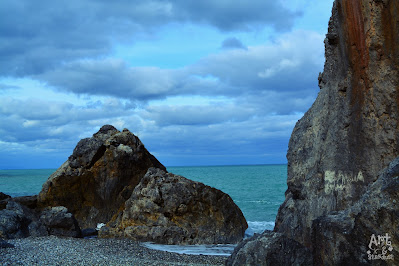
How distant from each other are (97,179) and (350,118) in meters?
18.0

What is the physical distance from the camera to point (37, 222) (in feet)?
63.7

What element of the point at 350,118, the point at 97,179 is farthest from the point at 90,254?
the point at 97,179

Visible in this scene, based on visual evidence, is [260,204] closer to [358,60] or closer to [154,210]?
[154,210]

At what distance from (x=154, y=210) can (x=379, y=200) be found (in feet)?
43.2

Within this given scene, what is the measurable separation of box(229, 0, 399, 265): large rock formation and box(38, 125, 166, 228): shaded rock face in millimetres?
15055

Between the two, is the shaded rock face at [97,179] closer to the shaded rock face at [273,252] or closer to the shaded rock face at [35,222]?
the shaded rock face at [35,222]

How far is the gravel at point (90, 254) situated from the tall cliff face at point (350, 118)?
443cm

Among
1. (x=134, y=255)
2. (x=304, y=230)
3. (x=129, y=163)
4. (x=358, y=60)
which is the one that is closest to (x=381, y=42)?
(x=358, y=60)

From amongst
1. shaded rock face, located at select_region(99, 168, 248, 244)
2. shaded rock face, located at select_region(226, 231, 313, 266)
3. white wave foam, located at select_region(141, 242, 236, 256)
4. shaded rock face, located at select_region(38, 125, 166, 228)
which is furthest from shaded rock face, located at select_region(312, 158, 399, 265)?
shaded rock face, located at select_region(38, 125, 166, 228)

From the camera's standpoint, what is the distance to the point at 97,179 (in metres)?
25.4

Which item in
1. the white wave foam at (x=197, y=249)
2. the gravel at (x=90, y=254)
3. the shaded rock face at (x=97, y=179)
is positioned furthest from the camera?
the shaded rock face at (x=97, y=179)

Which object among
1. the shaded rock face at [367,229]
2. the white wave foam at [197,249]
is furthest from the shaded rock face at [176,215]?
the shaded rock face at [367,229]

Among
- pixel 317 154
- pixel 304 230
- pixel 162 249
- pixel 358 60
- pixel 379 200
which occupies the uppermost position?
pixel 358 60

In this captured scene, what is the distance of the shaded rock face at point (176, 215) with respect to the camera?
1892 cm
